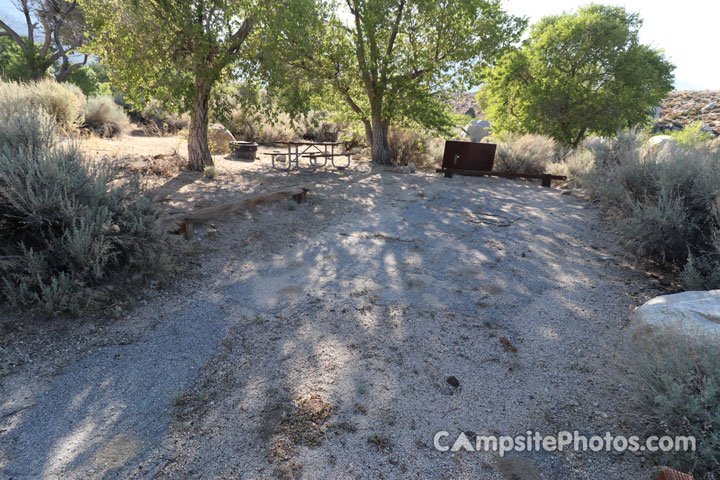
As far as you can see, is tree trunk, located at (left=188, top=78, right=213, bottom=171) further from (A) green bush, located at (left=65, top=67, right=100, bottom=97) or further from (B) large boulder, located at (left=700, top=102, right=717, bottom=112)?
(B) large boulder, located at (left=700, top=102, right=717, bottom=112)

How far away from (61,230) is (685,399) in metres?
4.22

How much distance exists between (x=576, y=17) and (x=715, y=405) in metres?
19.5

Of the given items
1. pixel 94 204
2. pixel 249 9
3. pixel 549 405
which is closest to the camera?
pixel 549 405

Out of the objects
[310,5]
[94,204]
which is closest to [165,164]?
[310,5]

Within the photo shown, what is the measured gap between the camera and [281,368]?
2459mm

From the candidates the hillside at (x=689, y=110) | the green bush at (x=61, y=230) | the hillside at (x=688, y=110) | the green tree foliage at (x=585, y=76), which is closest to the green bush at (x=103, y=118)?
the green bush at (x=61, y=230)

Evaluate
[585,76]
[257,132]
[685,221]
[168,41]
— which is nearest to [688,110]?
[585,76]

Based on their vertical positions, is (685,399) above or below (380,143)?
below

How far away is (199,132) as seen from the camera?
8094 mm

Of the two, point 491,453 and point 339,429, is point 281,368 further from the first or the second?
point 491,453

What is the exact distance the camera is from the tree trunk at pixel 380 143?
464 inches

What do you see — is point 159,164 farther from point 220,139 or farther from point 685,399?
point 685,399

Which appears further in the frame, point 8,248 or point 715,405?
point 8,248

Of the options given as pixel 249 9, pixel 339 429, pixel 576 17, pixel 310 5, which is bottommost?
pixel 339 429
